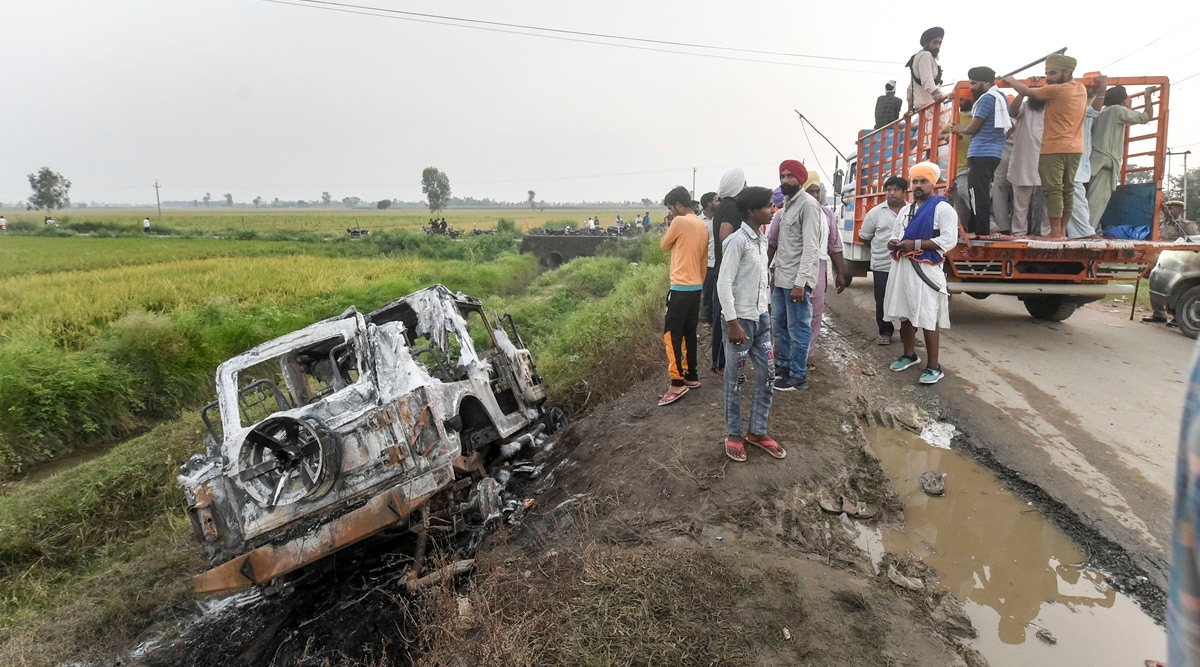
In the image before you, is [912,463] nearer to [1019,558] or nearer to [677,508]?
[1019,558]

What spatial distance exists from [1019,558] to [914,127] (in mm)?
6436

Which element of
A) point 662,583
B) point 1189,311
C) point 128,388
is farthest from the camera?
point 128,388

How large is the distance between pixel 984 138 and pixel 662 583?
611 centimetres

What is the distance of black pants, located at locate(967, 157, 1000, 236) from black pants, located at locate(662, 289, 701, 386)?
3742 millimetres

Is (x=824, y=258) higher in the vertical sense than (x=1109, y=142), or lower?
lower

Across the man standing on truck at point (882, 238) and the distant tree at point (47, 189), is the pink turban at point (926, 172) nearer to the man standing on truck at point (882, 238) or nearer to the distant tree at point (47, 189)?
the man standing on truck at point (882, 238)

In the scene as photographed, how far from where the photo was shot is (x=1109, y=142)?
6.78 m

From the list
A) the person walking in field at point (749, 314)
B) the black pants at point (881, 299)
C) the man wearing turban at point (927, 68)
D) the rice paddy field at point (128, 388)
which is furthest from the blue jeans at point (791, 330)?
the man wearing turban at point (927, 68)

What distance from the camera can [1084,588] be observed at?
2.98 metres

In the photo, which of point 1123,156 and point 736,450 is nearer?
point 736,450

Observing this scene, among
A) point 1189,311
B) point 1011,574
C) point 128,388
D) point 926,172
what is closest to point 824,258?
point 926,172

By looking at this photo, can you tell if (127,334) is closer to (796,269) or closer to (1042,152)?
(796,269)

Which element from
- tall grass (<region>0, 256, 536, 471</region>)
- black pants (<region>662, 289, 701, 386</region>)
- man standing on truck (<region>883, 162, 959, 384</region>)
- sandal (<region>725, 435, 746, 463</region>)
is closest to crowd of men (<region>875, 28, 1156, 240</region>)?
man standing on truck (<region>883, 162, 959, 384</region>)

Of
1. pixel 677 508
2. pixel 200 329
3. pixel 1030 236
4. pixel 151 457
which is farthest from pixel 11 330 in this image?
pixel 1030 236
